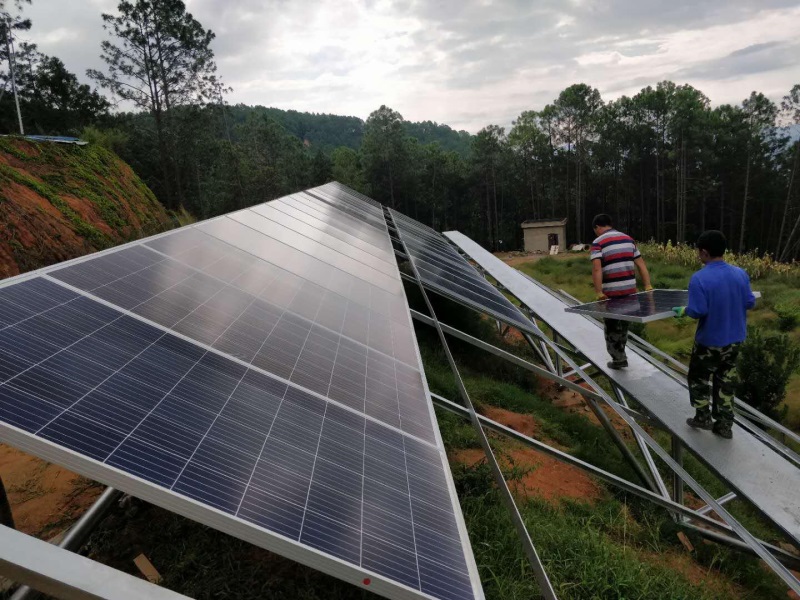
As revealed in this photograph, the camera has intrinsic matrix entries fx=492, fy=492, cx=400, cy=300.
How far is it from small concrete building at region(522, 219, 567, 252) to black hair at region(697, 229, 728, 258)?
46.9 meters

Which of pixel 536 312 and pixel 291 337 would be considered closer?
pixel 291 337

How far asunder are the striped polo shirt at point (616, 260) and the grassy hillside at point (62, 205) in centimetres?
1567

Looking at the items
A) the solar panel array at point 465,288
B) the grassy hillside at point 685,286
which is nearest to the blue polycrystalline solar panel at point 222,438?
the solar panel array at point 465,288

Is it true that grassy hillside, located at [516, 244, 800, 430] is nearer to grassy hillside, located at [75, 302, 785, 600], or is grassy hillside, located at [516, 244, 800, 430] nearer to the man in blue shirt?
grassy hillside, located at [75, 302, 785, 600]

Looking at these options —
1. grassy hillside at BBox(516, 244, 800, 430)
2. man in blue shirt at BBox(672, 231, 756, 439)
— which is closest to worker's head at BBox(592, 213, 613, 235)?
man in blue shirt at BBox(672, 231, 756, 439)

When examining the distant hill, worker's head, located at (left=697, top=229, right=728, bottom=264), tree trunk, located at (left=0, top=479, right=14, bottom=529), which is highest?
the distant hill

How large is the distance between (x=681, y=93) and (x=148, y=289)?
6677 cm

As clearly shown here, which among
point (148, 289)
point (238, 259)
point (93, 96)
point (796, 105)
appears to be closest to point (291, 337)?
point (148, 289)

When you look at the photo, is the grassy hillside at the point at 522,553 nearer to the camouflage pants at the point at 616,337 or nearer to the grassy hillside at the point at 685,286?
the camouflage pants at the point at 616,337

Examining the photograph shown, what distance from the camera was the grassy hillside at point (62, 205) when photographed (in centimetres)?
1566

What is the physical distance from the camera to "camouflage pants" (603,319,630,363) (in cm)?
745

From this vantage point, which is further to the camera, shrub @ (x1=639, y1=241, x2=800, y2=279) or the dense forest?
the dense forest

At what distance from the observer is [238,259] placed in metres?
6.36

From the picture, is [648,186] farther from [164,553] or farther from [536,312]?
[164,553]
